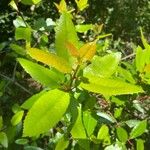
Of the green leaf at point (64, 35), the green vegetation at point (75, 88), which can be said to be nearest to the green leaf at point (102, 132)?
the green vegetation at point (75, 88)

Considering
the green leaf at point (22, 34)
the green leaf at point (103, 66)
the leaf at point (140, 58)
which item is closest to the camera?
the green leaf at point (103, 66)

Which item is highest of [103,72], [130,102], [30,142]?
[103,72]

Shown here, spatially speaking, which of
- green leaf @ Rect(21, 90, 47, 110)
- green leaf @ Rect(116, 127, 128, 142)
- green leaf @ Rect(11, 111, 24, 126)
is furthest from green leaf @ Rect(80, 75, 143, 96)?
green leaf @ Rect(11, 111, 24, 126)

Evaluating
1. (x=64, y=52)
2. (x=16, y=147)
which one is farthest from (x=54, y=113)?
(x=16, y=147)

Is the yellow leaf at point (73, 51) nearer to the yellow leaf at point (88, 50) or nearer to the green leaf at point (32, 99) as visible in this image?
the yellow leaf at point (88, 50)

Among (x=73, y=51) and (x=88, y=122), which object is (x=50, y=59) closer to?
(x=73, y=51)

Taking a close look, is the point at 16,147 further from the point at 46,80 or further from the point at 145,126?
the point at 46,80
